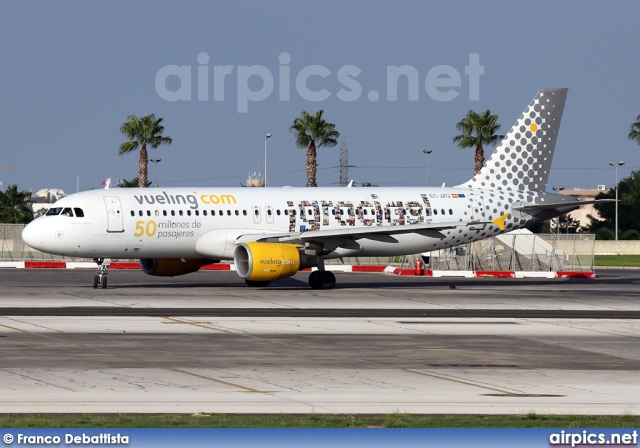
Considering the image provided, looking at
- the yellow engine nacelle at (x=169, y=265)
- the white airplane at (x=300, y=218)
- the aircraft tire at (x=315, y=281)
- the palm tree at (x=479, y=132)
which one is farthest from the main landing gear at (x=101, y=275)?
the palm tree at (x=479, y=132)

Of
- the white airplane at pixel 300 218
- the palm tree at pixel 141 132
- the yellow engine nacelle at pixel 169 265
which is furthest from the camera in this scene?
the palm tree at pixel 141 132

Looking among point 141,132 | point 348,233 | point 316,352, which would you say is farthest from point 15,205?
point 316,352

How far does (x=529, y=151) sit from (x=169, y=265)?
1621cm

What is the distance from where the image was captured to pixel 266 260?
38.8 meters

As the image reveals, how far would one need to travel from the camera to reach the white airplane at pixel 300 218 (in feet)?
131

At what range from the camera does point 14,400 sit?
15008mm

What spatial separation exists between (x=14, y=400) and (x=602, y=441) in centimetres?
787

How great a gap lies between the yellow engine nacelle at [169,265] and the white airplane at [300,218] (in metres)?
0.05

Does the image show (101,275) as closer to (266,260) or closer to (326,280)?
(266,260)

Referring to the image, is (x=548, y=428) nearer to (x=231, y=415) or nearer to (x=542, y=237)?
(x=231, y=415)

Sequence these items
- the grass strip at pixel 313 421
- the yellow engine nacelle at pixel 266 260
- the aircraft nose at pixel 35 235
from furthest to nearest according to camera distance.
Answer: the aircraft nose at pixel 35 235 → the yellow engine nacelle at pixel 266 260 → the grass strip at pixel 313 421

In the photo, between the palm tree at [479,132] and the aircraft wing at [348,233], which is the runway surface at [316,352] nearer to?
the aircraft wing at [348,233]

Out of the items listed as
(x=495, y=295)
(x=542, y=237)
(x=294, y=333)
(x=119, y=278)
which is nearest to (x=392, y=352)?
(x=294, y=333)

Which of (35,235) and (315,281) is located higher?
(35,235)
